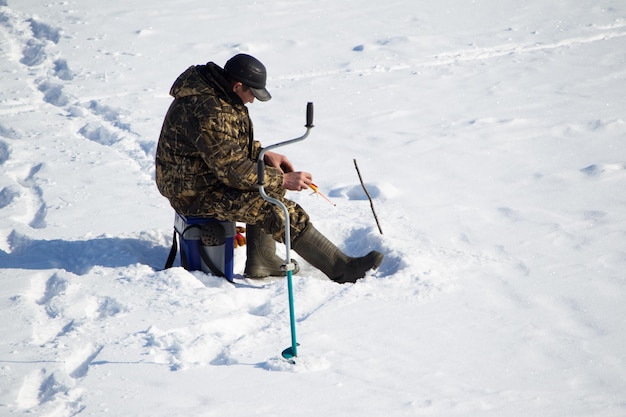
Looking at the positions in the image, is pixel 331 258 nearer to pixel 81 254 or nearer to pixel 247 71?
pixel 247 71

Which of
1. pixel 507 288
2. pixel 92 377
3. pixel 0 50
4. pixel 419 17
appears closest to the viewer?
pixel 92 377

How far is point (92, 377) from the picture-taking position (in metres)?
3.52

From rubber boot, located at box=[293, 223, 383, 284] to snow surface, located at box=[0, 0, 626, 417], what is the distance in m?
0.19

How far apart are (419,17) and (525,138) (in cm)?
503

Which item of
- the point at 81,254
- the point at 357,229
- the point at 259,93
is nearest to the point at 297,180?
the point at 259,93

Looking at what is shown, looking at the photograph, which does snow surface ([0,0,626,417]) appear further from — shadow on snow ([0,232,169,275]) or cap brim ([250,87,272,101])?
cap brim ([250,87,272,101])

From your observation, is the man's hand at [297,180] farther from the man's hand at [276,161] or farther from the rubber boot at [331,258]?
the man's hand at [276,161]

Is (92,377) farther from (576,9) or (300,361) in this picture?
(576,9)

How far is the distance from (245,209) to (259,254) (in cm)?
50

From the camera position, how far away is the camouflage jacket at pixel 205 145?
4.43m

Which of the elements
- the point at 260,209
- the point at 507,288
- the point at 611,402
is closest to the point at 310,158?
the point at 260,209

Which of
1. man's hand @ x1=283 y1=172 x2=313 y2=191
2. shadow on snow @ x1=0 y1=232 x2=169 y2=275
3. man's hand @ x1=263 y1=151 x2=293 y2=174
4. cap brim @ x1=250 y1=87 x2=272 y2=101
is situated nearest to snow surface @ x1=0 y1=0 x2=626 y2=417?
shadow on snow @ x1=0 y1=232 x2=169 y2=275

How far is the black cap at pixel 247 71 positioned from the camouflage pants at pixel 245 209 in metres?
0.60

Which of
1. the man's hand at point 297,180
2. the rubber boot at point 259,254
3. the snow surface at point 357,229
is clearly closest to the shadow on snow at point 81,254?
the snow surface at point 357,229
